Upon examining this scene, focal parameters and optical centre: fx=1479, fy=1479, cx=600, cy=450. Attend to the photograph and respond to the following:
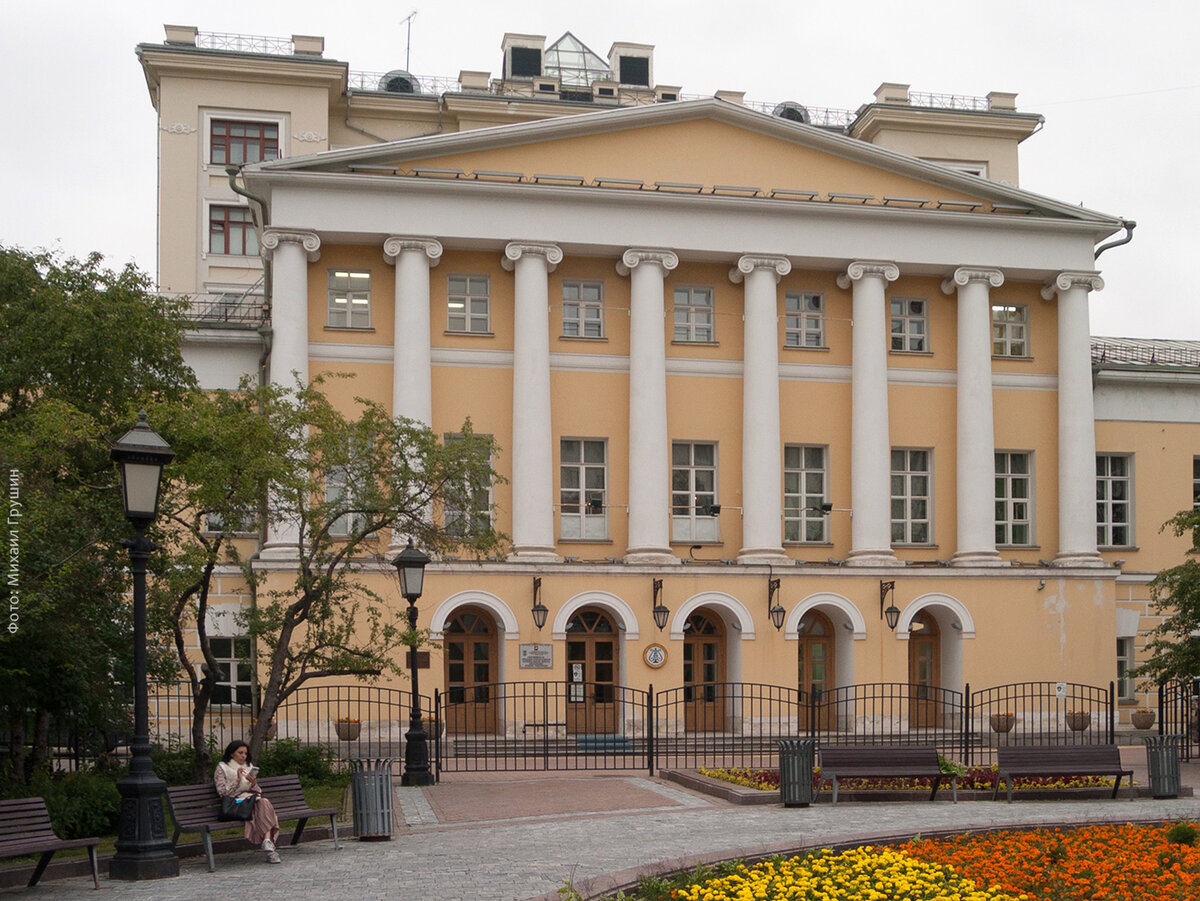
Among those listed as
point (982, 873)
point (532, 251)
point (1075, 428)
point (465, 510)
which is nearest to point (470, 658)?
point (532, 251)

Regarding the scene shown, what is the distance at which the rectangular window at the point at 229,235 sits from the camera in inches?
1874

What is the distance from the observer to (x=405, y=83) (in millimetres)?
52750

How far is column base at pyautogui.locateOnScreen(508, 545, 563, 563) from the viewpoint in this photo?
34.8 metres

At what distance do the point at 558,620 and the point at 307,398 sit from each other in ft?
46.6

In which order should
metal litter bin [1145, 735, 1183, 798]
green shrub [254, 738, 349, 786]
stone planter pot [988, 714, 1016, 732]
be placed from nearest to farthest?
1. metal litter bin [1145, 735, 1183, 798]
2. green shrub [254, 738, 349, 786]
3. stone planter pot [988, 714, 1016, 732]

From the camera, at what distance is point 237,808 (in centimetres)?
1512

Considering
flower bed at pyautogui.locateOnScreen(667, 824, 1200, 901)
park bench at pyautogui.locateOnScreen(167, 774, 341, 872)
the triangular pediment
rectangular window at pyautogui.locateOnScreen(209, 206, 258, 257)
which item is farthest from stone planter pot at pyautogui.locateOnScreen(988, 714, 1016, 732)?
rectangular window at pyautogui.locateOnScreen(209, 206, 258, 257)

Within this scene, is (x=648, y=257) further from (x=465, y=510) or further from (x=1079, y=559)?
(x=465, y=510)

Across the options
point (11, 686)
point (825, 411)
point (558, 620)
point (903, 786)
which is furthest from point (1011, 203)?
point (11, 686)

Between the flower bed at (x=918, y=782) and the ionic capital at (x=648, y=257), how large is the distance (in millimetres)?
16680

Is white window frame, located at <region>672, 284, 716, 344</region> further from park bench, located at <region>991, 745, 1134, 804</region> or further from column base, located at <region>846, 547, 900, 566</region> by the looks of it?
park bench, located at <region>991, 745, 1134, 804</region>

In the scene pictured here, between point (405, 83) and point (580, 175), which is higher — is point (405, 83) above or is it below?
above

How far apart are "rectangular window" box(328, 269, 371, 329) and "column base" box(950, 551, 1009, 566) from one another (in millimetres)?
15811

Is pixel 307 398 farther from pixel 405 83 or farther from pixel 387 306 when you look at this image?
pixel 405 83
